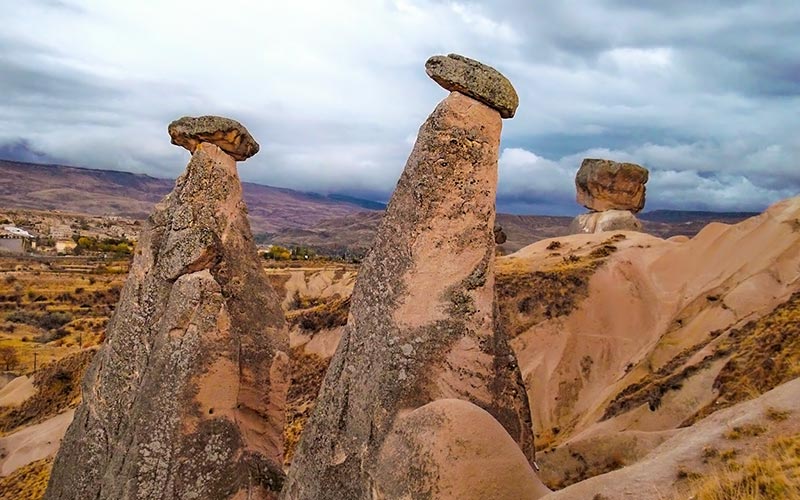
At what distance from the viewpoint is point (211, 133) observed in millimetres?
9555

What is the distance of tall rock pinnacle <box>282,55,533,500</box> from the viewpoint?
6848mm

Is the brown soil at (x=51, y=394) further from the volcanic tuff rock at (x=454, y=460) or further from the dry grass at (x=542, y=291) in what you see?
the volcanic tuff rock at (x=454, y=460)

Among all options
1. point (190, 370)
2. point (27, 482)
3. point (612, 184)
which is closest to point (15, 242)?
point (612, 184)

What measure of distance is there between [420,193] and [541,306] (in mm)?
17438

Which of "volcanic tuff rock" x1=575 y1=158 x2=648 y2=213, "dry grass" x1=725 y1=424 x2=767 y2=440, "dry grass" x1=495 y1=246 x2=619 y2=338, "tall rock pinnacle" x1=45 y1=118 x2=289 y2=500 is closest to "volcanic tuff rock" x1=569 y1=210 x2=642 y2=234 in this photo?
"volcanic tuff rock" x1=575 y1=158 x2=648 y2=213

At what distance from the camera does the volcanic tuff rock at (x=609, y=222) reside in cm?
3462

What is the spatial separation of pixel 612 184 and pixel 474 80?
97.4ft

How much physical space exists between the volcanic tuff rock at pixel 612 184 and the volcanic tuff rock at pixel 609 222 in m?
0.59

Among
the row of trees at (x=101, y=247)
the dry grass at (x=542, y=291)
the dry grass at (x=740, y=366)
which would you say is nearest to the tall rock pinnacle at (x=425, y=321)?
the dry grass at (x=740, y=366)

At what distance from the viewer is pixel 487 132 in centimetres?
770

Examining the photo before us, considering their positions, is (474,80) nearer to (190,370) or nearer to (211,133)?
(211,133)

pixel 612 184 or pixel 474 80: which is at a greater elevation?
pixel 612 184

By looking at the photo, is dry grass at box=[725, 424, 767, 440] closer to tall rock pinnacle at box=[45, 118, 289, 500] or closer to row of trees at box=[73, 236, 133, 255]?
tall rock pinnacle at box=[45, 118, 289, 500]

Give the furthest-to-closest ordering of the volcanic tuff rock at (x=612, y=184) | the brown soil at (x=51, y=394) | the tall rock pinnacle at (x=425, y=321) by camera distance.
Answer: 1. the volcanic tuff rock at (x=612, y=184)
2. the brown soil at (x=51, y=394)
3. the tall rock pinnacle at (x=425, y=321)
